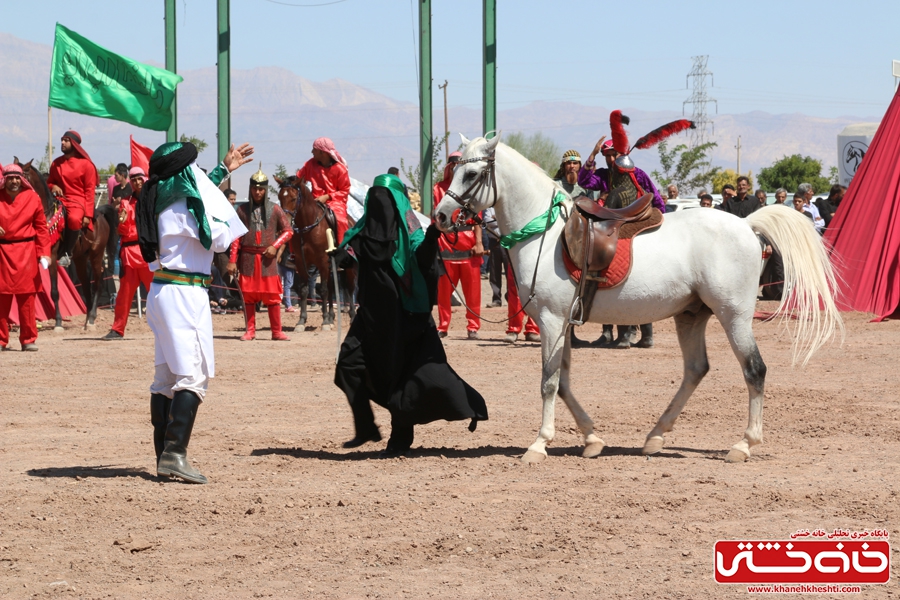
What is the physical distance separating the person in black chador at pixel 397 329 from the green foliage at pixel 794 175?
58.2 m

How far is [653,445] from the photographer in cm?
780

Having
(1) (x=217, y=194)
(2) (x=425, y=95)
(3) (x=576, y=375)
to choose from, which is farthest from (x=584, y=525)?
(2) (x=425, y=95)

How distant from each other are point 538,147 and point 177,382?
3527 inches

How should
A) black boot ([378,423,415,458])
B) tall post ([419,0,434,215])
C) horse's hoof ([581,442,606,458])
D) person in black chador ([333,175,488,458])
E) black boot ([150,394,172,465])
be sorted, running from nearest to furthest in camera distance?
black boot ([150,394,172,465]) → person in black chador ([333,175,488,458]) → horse's hoof ([581,442,606,458]) → black boot ([378,423,415,458]) → tall post ([419,0,434,215])

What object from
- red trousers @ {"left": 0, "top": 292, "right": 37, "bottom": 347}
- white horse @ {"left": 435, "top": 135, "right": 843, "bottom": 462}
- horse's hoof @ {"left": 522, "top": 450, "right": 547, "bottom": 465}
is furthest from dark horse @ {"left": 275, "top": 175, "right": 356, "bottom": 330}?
horse's hoof @ {"left": 522, "top": 450, "right": 547, "bottom": 465}

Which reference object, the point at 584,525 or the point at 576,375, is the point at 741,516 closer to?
the point at 584,525

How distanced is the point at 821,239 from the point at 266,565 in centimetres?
474

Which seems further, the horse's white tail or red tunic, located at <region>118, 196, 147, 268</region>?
red tunic, located at <region>118, 196, 147, 268</region>

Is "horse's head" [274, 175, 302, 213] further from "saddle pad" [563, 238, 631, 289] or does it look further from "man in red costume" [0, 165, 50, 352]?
"saddle pad" [563, 238, 631, 289]

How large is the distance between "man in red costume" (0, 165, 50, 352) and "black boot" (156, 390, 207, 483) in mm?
7944

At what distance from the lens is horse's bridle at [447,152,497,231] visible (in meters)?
7.42

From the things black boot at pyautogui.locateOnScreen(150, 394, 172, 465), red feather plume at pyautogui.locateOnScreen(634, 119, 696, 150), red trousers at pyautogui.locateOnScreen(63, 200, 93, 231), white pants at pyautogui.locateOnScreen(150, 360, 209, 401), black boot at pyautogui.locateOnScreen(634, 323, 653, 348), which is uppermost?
red feather plume at pyautogui.locateOnScreen(634, 119, 696, 150)

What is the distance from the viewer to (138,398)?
10.8 m

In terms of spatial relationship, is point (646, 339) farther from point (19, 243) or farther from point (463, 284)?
point (19, 243)
